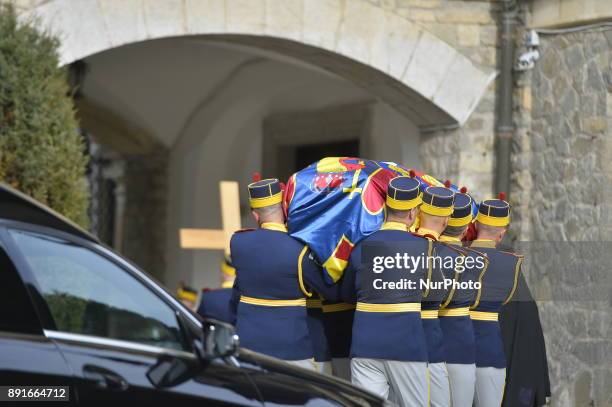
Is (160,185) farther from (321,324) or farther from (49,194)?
(321,324)

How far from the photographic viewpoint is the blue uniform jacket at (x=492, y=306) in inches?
263

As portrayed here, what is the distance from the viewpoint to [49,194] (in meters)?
8.17

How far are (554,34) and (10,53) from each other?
4282mm

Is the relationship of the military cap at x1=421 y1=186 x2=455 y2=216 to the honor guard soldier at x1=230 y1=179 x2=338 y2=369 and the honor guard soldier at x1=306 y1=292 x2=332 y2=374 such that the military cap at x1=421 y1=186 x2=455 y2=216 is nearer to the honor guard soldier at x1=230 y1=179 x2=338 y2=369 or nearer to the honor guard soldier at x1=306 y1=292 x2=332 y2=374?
the honor guard soldier at x1=230 y1=179 x2=338 y2=369

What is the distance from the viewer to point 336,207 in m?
6.16

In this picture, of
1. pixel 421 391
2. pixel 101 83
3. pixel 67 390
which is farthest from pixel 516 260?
pixel 101 83

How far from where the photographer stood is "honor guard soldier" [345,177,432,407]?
5.79 m

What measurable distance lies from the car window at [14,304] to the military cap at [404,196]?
8.38 feet

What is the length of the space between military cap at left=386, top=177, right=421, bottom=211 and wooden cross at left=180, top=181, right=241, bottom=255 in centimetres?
278

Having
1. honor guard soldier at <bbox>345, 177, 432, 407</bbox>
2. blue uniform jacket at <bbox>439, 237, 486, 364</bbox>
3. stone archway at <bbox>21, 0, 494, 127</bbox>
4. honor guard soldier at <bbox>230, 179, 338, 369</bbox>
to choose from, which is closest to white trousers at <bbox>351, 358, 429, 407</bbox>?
honor guard soldier at <bbox>345, 177, 432, 407</bbox>

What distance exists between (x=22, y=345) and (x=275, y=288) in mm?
2620

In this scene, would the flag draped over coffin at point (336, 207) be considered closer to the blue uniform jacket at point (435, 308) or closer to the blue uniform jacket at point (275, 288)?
the blue uniform jacket at point (275, 288)

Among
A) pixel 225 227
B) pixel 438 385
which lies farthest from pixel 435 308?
pixel 225 227

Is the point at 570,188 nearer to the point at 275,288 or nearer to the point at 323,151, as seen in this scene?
the point at 275,288
